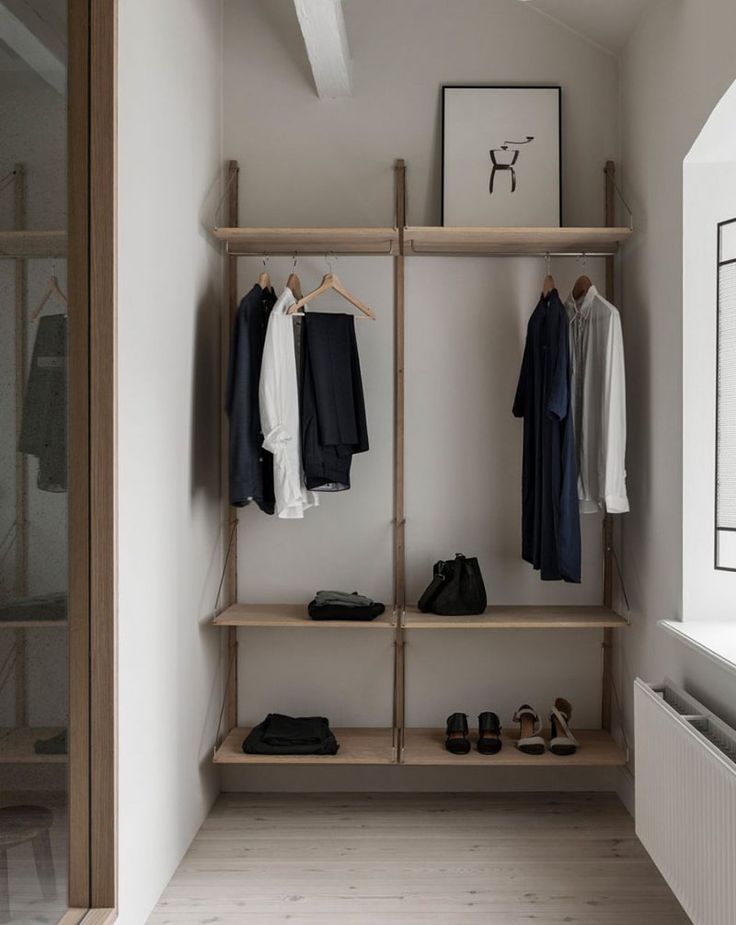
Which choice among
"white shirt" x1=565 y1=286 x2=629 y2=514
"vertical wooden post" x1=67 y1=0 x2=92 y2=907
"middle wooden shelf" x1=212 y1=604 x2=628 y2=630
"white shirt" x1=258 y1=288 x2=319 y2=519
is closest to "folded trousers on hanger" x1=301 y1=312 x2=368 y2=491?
"white shirt" x1=258 y1=288 x2=319 y2=519

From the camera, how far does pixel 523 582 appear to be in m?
3.67

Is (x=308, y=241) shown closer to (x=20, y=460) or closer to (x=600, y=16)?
(x=600, y=16)

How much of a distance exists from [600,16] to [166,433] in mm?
2268

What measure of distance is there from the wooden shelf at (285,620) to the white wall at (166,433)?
94mm

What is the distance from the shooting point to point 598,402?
3305mm

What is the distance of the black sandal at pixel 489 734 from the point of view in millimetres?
3307

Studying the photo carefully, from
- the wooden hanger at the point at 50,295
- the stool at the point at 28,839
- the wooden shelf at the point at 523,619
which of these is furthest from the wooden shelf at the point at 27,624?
the wooden shelf at the point at 523,619

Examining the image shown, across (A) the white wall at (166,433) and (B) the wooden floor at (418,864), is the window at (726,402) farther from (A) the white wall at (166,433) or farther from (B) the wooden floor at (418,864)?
(A) the white wall at (166,433)

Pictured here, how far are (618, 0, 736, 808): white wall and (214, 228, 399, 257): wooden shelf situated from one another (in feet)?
3.02

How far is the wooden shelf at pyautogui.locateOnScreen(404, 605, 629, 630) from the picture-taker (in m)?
3.28

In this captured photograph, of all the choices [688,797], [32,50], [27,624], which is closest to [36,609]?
[27,624]

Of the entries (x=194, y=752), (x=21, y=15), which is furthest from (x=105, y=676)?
(x=21, y=15)

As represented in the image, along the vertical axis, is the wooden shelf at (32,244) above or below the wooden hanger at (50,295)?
above

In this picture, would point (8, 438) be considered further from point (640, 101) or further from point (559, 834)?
point (640, 101)
